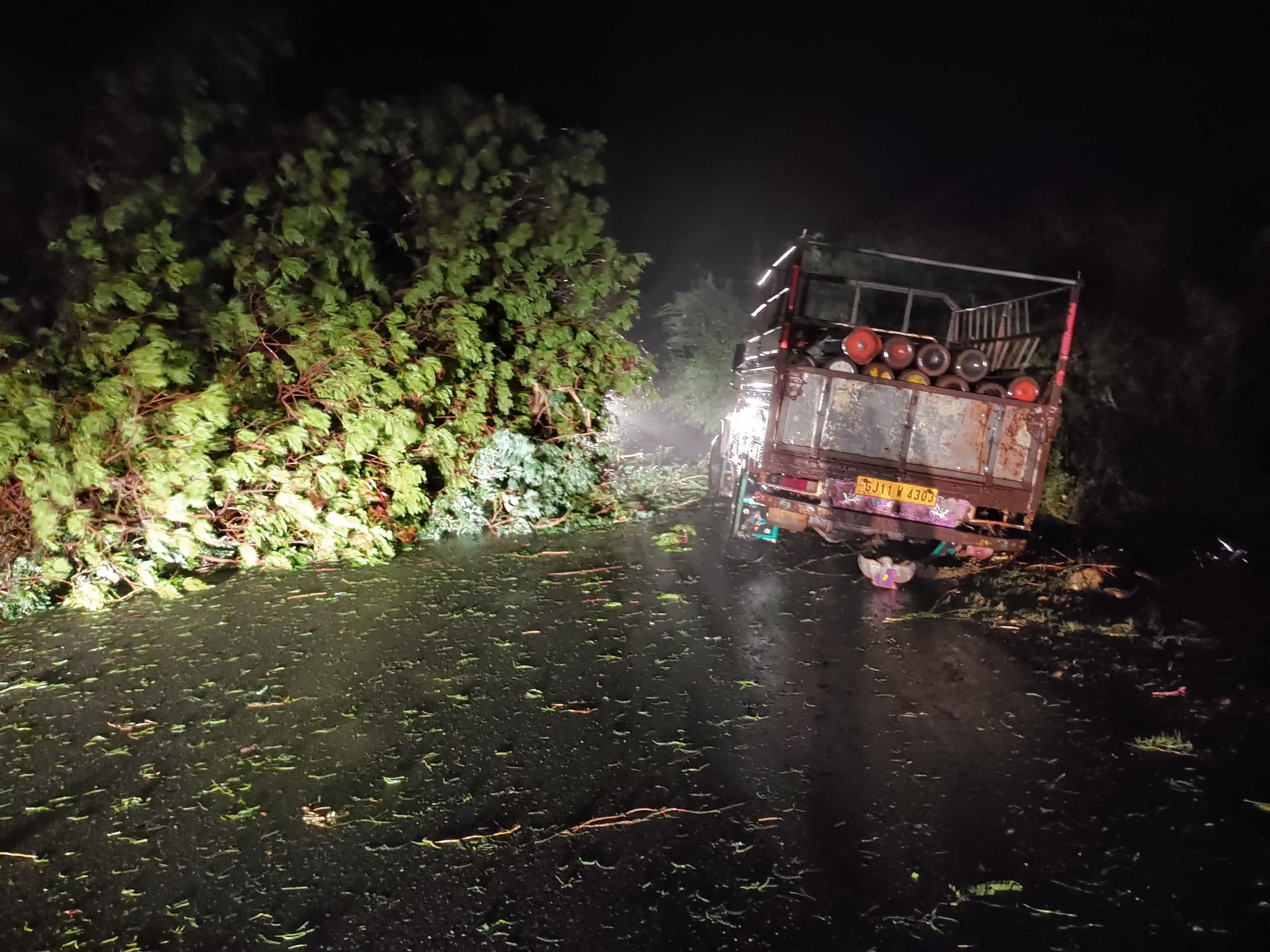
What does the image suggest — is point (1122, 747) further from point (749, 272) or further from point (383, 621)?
point (749, 272)

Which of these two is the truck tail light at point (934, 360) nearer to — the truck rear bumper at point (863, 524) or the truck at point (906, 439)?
the truck at point (906, 439)

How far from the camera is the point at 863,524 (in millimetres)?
6680

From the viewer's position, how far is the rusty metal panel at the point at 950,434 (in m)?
6.56

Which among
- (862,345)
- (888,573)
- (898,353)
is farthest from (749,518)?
(898,353)

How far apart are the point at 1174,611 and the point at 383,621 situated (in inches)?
273

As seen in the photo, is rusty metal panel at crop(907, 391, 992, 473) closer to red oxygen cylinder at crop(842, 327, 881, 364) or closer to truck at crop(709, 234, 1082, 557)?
truck at crop(709, 234, 1082, 557)

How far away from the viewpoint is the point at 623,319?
8.96 metres

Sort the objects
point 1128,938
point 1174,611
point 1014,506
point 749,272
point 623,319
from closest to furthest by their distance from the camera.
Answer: point 1128,938 → point 1174,611 → point 1014,506 → point 623,319 → point 749,272

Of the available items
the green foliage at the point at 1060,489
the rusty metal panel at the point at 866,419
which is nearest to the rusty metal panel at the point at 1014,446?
the rusty metal panel at the point at 866,419

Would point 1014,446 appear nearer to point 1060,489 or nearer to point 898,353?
point 898,353

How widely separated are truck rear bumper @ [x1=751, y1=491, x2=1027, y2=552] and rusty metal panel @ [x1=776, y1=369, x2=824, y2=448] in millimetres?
602

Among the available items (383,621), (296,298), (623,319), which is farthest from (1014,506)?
(296,298)

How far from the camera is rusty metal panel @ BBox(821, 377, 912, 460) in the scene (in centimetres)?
662

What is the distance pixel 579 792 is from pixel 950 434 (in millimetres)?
→ 4920
